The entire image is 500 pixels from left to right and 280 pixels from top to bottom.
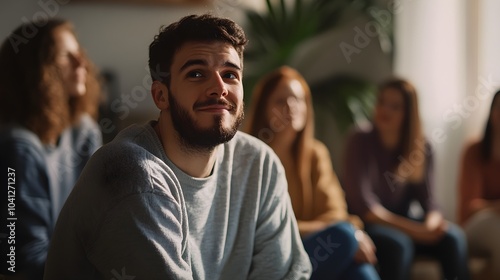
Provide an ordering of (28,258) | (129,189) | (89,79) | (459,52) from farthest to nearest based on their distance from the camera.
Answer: (459,52) → (89,79) → (28,258) → (129,189)

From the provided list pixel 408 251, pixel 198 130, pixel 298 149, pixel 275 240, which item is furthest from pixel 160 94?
pixel 408 251

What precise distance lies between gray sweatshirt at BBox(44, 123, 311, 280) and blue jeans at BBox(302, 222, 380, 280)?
0.05 metres

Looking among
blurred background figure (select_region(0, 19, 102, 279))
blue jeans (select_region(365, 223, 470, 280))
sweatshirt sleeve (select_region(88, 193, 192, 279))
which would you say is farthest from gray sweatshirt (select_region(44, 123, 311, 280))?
blue jeans (select_region(365, 223, 470, 280))

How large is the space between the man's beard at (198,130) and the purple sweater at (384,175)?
68 centimetres

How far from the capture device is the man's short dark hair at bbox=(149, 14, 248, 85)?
0.51 meters

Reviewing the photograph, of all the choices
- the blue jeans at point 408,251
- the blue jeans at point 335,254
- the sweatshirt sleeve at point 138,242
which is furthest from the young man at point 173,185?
the blue jeans at point 408,251

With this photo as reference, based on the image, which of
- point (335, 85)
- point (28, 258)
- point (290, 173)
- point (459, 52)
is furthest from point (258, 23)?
point (28, 258)

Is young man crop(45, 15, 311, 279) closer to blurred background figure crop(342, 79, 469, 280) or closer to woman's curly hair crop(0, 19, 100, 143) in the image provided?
→ woman's curly hair crop(0, 19, 100, 143)

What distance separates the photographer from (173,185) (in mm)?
517

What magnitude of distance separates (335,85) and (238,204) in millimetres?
Answer: 947

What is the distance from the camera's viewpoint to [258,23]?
4.23 ft

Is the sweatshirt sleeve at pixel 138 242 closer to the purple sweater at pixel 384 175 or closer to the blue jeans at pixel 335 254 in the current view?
the blue jeans at pixel 335 254

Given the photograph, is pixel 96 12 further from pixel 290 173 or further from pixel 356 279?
pixel 356 279

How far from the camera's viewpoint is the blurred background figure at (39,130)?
663mm
